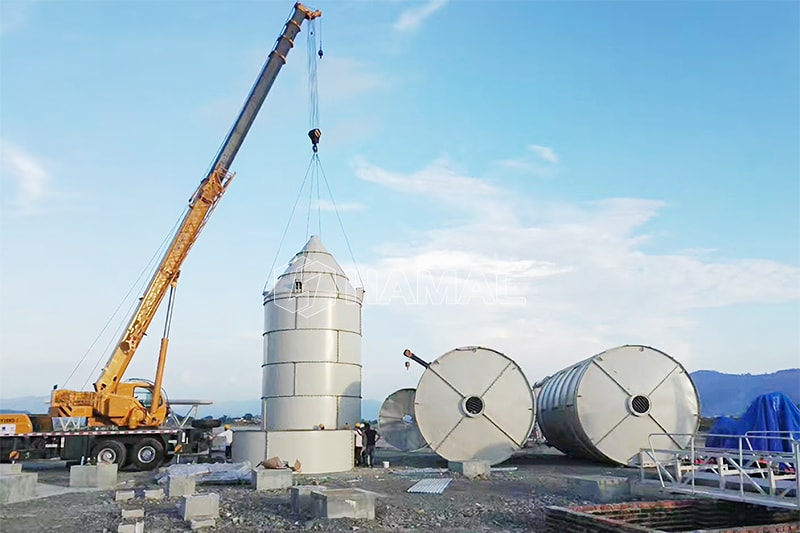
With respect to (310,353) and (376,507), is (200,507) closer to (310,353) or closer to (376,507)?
(376,507)

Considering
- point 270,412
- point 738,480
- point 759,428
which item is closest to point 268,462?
point 270,412

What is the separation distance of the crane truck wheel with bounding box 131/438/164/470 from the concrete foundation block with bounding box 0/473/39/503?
610 centimetres

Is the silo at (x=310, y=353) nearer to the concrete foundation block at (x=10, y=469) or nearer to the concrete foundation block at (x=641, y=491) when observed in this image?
the concrete foundation block at (x=10, y=469)

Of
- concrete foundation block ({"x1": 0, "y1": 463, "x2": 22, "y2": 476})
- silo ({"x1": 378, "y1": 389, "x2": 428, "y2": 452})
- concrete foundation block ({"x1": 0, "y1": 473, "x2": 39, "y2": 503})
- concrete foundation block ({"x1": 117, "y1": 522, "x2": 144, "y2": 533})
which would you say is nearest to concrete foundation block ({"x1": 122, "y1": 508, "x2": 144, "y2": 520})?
concrete foundation block ({"x1": 117, "y1": 522, "x2": 144, "y2": 533})

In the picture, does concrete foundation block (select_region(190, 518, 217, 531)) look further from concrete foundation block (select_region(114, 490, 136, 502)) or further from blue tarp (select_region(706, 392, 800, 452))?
blue tarp (select_region(706, 392, 800, 452))

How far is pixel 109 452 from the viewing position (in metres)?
20.5

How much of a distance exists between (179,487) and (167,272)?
945 centimetres

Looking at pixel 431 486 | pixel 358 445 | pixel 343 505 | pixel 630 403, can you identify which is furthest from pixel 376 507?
pixel 630 403

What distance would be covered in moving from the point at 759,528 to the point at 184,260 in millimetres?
18118

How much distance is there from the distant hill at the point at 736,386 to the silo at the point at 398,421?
91.9 m

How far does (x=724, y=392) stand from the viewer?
12031cm

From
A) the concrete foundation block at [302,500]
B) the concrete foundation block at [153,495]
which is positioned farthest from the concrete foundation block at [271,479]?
the concrete foundation block at [302,500]

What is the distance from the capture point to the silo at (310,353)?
20797mm

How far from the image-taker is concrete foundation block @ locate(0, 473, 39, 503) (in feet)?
45.8
